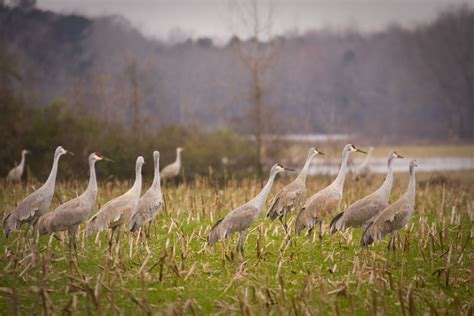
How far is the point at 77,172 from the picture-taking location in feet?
56.2

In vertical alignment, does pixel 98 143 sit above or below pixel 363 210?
above

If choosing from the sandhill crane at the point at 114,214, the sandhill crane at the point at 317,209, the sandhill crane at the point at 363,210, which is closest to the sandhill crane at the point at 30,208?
the sandhill crane at the point at 114,214

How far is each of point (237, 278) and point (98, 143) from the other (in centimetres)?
1381

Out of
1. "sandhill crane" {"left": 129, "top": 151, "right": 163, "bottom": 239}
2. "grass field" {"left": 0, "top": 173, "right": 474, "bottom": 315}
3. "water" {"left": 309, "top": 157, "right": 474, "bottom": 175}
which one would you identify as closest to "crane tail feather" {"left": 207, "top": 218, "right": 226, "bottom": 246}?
"grass field" {"left": 0, "top": 173, "right": 474, "bottom": 315}

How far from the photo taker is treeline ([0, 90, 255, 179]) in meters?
18.6

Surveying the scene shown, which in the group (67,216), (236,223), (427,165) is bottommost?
(427,165)

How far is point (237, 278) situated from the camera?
6645 mm

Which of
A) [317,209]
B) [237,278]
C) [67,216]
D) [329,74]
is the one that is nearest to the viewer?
[237,278]

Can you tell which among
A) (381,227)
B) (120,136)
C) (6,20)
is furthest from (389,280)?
(6,20)

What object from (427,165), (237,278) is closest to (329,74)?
(427,165)

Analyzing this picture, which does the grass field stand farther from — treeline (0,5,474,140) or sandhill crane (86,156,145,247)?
treeline (0,5,474,140)

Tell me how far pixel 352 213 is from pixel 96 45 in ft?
144

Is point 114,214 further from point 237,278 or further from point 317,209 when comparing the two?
point 317,209

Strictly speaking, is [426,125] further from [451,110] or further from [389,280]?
[389,280]
